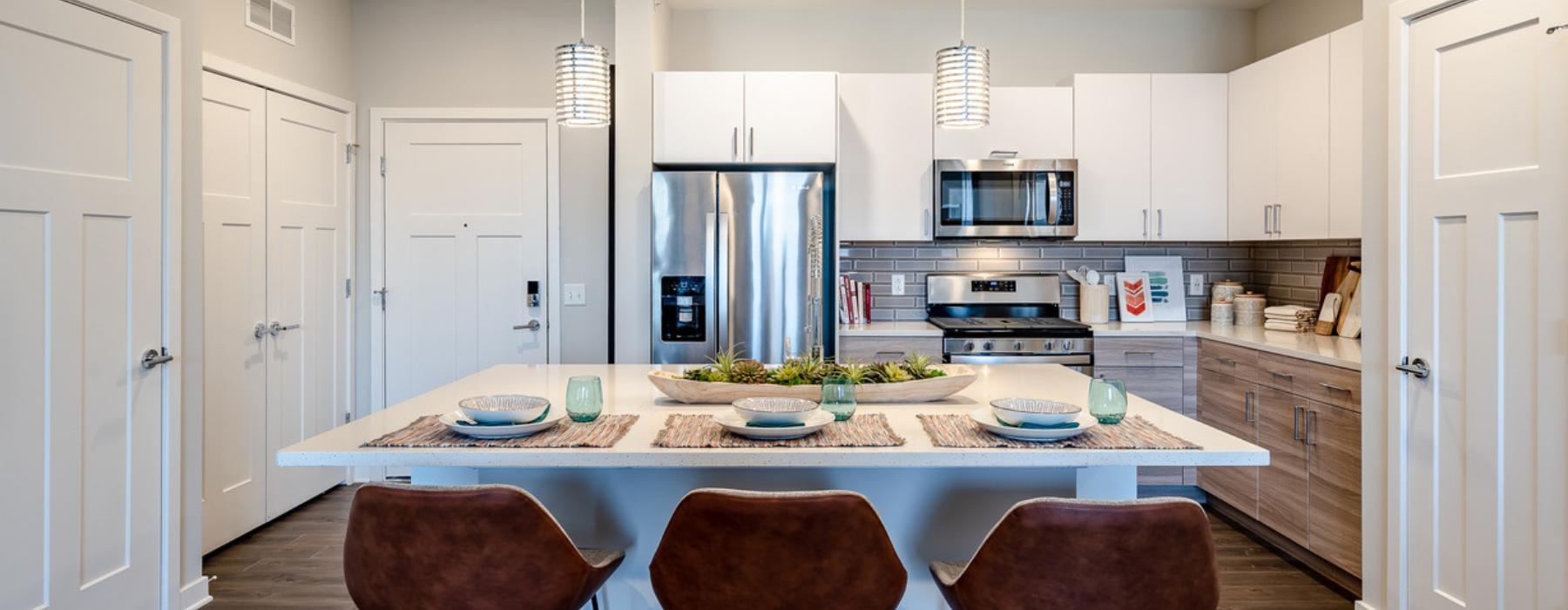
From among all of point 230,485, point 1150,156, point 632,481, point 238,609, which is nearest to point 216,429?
point 230,485

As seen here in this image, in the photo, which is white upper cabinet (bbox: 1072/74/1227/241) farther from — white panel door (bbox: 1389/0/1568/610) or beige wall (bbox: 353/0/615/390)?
beige wall (bbox: 353/0/615/390)

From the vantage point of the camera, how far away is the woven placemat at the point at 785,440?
5.86ft

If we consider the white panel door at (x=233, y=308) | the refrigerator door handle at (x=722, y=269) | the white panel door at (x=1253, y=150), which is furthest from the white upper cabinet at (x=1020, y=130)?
the white panel door at (x=233, y=308)

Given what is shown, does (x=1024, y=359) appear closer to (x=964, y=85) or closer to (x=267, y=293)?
(x=964, y=85)

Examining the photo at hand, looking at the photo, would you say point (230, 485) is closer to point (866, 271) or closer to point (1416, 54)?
point (866, 271)

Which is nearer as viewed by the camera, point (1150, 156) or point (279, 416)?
point (279, 416)

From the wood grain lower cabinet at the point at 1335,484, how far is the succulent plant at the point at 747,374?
2.04 meters

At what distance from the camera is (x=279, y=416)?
3.86m

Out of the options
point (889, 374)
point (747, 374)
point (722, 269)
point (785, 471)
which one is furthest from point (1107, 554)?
point (722, 269)

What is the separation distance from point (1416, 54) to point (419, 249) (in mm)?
4090

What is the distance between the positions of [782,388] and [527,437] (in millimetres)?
647

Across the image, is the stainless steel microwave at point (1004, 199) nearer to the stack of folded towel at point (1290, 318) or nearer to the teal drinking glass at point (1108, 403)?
the stack of folded towel at point (1290, 318)

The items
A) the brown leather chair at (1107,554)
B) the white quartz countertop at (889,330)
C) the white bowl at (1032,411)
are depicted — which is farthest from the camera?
the white quartz countertop at (889,330)

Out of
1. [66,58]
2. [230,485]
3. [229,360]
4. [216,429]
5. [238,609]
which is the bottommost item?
[238,609]
